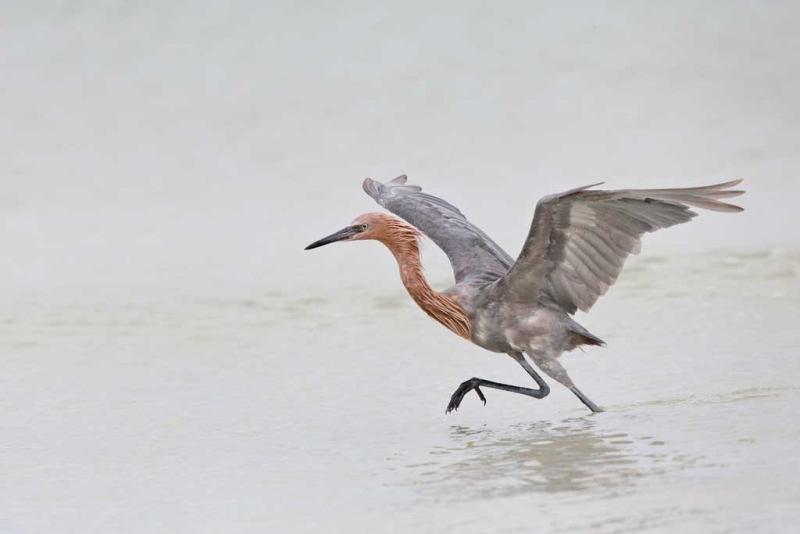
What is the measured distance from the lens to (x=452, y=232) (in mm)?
8422

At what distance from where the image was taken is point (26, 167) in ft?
46.1

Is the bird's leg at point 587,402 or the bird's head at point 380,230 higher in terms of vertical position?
the bird's head at point 380,230

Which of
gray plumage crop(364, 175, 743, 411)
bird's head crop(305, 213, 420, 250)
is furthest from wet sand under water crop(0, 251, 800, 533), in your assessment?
bird's head crop(305, 213, 420, 250)

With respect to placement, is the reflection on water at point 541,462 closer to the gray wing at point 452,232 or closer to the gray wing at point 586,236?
the gray wing at point 586,236

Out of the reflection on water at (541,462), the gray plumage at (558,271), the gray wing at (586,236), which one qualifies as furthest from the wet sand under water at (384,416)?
the gray wing at (586,236)

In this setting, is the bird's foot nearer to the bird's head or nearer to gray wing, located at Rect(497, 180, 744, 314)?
gray wing, located at Rect(497, 180, 744, 314)

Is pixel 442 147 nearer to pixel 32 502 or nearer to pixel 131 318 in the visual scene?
pixel 131 318

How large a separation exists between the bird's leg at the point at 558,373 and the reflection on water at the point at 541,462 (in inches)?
7.1

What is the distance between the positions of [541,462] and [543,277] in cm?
146

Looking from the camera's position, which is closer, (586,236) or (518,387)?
(586,236)

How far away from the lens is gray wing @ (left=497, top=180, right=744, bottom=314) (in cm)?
650

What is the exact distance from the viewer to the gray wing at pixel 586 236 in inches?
256

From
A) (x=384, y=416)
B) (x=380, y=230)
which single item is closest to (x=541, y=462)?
(x=384, y=416)

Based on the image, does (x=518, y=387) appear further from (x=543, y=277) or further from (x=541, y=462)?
(x=541, y=462)
